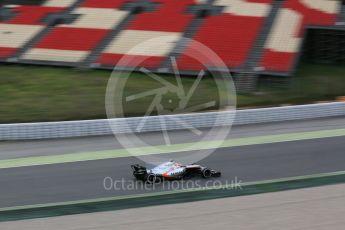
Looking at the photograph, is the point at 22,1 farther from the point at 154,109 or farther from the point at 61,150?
the point at 61,150

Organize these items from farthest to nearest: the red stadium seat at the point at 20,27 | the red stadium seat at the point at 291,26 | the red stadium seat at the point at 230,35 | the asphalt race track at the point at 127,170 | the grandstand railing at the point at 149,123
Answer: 1. the red stadium seat at the point at 20,27
2. the red stadium seat at the point at 230,35
3. the red stadium seat at the point at 291,26
4. the grandstand railing at the point at 149,123
5. the asphalt race track at the point at 127,170

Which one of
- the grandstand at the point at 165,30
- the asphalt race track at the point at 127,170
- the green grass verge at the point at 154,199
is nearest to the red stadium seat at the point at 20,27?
the grandstand at the point at 165,30

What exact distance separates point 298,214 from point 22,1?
85.4 ft

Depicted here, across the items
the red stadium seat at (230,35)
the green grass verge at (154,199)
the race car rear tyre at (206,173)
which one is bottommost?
the race car rear tyre at (206,173)

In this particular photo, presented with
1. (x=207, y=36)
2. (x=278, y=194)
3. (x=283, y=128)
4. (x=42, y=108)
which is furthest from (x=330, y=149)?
(x=207, y=36)

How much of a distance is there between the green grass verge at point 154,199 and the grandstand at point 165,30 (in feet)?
41.0

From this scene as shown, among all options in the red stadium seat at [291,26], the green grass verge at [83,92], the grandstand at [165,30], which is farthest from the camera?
the grandstand at [165,30]

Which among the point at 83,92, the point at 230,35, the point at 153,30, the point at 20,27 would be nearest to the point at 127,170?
the point at 83,92

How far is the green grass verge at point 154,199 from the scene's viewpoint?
23.7ft

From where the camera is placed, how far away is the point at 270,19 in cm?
2541

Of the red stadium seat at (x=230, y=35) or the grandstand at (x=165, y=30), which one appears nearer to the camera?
the red stadium seat at (x=230, y=35)

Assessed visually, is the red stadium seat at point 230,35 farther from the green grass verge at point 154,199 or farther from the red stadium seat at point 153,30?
the green grass verge at point 154,199

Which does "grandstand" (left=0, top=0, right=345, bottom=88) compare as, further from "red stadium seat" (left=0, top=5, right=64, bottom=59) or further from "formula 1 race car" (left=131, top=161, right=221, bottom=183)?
"formula 1 race car" (left=131, top=161, right=221, bottom=183)

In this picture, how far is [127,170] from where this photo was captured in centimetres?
1041
